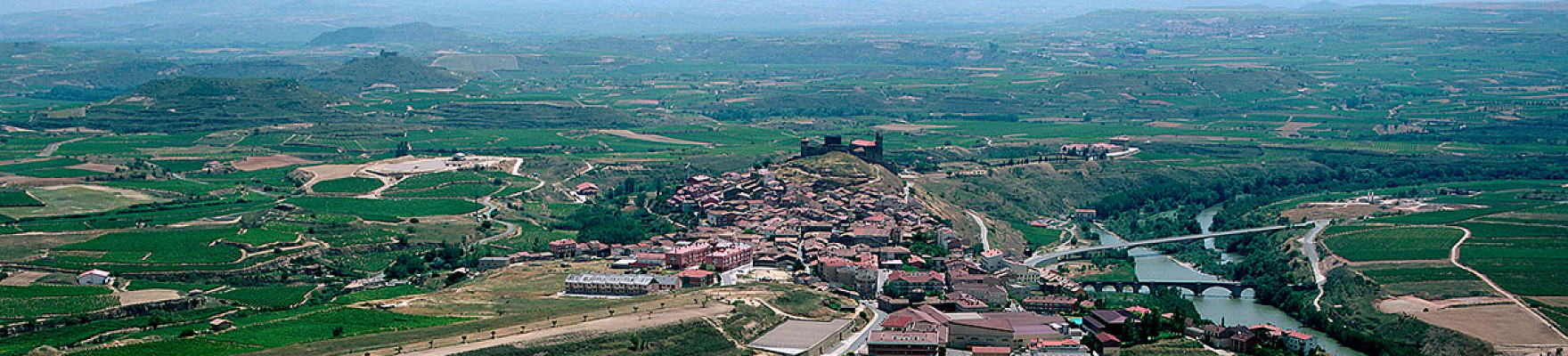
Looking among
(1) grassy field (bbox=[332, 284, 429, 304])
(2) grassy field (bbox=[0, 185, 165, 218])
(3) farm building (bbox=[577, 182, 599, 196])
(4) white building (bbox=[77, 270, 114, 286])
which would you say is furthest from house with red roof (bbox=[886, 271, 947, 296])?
(2) grassy field (bbox=[0, 185, 165, 218])

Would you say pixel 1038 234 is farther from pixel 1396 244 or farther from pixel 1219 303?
pixel 1219 303

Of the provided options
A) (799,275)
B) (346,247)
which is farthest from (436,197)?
(799,275)

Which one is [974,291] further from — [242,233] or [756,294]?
[242,233]

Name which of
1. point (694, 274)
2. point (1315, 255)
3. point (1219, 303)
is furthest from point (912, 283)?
point (1315, 255)

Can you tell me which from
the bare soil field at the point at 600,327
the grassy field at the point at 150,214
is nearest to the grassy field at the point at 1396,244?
the bare soil field at the point at 600,327

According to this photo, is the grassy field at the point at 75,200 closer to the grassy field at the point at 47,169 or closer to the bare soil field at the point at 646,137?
the grassy field at the point at 47,169

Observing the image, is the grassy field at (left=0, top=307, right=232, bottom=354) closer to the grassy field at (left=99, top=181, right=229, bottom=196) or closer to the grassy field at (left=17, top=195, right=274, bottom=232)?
the grassy field at (left=17, top=195, right=274, bottom=232)
